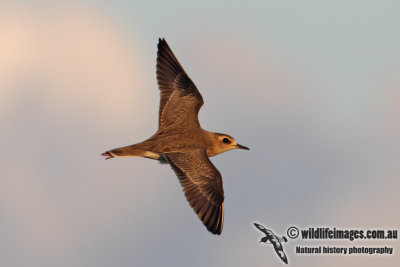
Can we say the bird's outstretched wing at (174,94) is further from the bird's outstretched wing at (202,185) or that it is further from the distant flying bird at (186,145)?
the bird's outstretched wing at (202,185)

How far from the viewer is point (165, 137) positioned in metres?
28.1

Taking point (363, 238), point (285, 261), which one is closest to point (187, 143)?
point (285, 261)

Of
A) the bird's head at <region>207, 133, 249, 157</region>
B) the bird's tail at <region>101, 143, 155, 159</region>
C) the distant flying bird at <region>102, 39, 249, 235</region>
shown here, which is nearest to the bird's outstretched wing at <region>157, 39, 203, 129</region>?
the distant flying bird at <region>102, 39, 249, 235</region>

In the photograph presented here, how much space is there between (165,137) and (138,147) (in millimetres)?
1089

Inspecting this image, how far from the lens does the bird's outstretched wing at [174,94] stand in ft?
97.2

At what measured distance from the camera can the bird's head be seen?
95.0 ft

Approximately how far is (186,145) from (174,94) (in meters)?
3.20

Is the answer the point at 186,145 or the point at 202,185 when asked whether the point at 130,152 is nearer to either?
the point at 186,145

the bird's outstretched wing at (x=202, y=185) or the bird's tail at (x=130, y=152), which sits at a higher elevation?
the bird's tail at (x=130, y=152)

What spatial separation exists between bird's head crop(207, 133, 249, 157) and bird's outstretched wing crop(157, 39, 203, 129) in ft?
2.74

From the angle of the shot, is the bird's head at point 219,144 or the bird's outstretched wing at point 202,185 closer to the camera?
the bird's outstretched wing at point 202,185

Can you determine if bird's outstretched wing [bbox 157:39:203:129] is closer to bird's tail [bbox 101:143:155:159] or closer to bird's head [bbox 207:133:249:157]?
bird's head [bbox 207:133:249:157]

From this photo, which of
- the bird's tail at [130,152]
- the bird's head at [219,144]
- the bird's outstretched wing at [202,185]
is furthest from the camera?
the bird's head at [219,144]

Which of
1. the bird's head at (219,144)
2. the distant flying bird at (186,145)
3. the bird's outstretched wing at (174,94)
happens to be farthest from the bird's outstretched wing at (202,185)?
the bird's outstretched wing at (174,94)
